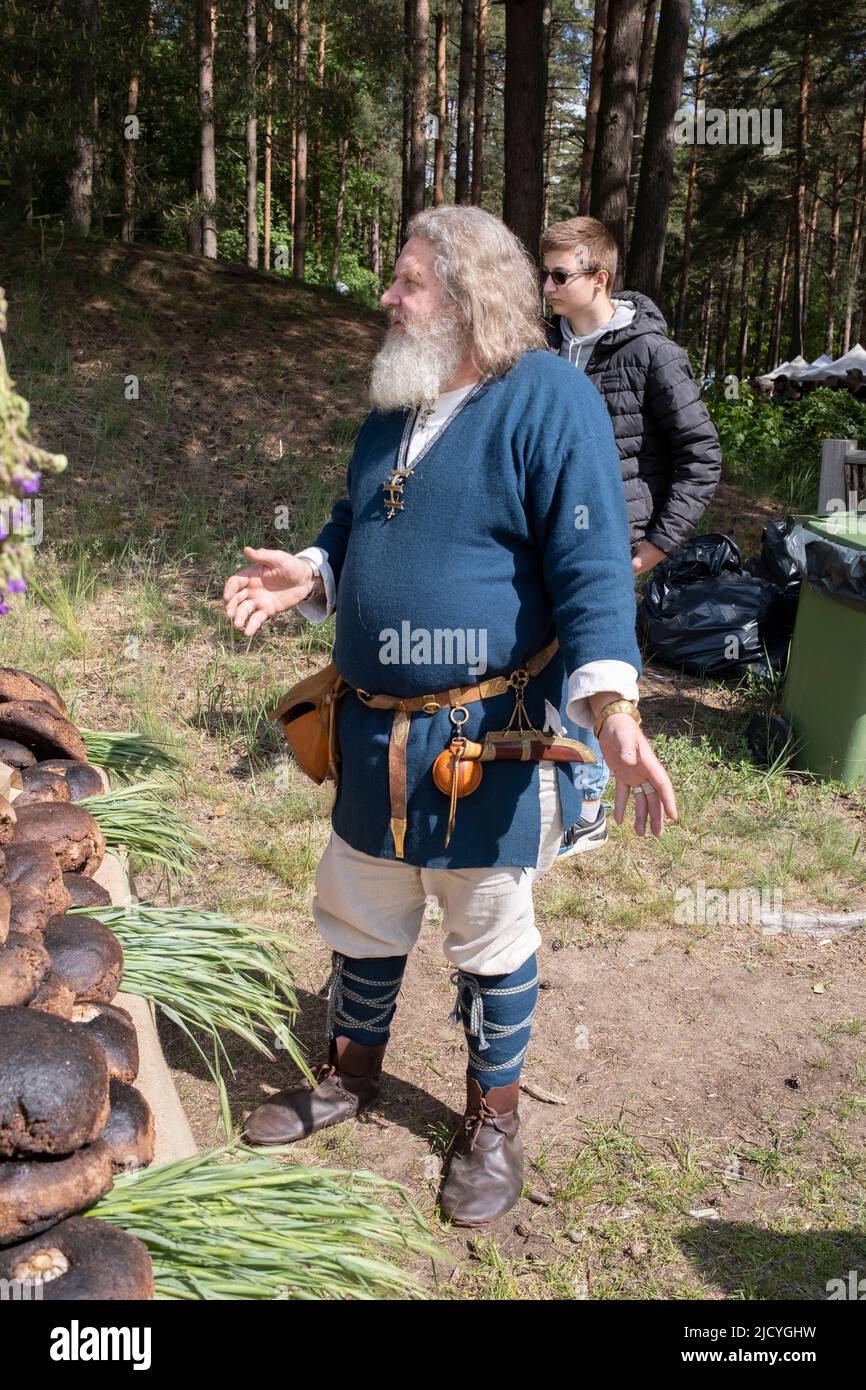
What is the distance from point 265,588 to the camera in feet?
8.38

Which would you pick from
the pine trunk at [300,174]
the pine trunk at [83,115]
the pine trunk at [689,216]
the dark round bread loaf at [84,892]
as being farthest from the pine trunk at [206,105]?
the pine trunk at [689,216]

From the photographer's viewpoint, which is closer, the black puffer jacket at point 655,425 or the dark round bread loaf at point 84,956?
the dark round bread loaf at point 84,956

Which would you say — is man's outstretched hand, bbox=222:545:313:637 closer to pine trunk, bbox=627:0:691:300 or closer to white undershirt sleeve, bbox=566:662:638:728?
white undershirt sleeve, bbox=566:662:638:728

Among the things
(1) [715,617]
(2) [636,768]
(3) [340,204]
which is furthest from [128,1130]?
(3) [340,204]

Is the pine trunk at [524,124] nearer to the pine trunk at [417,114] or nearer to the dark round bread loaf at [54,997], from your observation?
the pine trunk at [417,114]

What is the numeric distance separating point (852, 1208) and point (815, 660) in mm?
2710

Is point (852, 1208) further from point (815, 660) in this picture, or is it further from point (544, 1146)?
point (815, 660)

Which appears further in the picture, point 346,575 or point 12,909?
point 346,575

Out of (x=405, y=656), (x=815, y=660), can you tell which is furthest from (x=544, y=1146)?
(x=815, y=660)

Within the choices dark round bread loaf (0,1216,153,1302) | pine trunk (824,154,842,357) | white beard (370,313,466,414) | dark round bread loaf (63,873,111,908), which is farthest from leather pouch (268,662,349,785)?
pine trunk (824,154,842,357)

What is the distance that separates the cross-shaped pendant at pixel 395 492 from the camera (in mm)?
2373

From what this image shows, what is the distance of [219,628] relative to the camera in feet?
20.1

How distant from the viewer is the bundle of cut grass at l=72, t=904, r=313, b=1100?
2.55m

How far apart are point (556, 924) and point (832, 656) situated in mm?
1777
